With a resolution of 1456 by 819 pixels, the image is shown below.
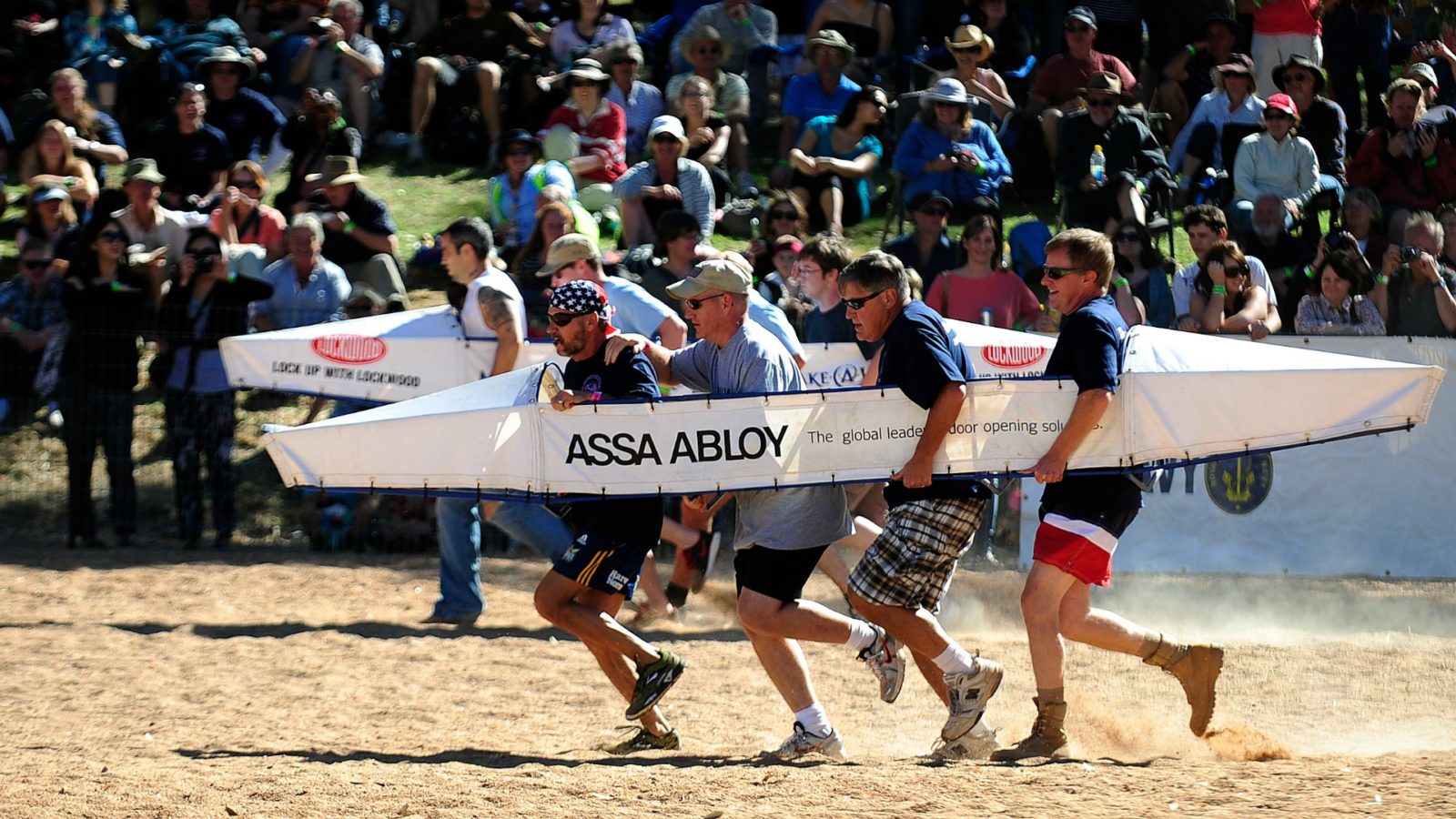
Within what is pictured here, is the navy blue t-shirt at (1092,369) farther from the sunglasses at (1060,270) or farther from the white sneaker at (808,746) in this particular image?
the white sneaker at (808,746)

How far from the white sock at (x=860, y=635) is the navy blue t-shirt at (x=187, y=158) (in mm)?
8813

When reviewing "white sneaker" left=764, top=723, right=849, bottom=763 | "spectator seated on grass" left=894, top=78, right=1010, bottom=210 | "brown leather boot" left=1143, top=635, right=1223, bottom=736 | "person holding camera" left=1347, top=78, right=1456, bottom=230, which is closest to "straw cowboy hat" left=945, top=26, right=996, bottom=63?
"spectator seated on grass" left=894, top=78, right=1010, bottom=210

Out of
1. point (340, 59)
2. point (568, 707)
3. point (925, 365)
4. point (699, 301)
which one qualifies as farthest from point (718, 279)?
point (340, 59)

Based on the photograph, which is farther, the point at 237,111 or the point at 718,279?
the point at 237,111

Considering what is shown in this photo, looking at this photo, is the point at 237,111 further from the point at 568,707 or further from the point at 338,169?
the point at 568,707

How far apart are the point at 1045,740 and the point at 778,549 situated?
1209 mm

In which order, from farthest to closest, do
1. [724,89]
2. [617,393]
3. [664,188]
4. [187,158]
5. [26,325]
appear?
1. [724,89]
2. [187,158]
3. [664,188]
4. [26,325]
5. [617,393]

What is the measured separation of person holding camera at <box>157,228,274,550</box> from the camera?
36.4 ft

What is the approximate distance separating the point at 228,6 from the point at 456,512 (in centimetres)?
946

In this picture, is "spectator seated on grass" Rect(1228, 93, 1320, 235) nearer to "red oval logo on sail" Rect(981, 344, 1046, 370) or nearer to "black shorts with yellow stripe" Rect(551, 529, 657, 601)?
"red oval logo on sail" Rect(981, 344, 1046, 370)

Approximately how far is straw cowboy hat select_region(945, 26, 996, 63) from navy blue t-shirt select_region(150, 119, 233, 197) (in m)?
6.02

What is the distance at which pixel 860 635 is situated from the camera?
21.4ft

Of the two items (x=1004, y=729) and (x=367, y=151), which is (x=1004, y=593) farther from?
(x=367, y=151)

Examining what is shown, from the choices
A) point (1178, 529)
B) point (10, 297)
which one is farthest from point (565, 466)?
point (10, 297)
